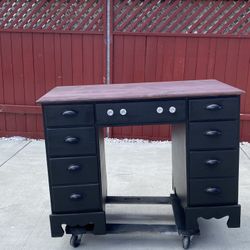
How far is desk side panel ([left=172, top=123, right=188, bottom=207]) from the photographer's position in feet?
7.47

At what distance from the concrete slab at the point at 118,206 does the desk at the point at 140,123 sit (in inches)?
6.6

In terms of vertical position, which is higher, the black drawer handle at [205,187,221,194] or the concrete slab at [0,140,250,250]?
the black drawer handle at [205,187,221,194]

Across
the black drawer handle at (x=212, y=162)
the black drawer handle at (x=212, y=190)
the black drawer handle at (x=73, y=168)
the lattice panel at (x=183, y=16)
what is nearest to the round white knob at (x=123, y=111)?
the black drawer handle at (x=73, y=168)

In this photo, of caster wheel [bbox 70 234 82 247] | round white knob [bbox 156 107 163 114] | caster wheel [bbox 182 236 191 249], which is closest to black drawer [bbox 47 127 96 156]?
round white knob [bbox 156 107 163 114]

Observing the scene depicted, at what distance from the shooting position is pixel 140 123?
Answer: 2.13 m

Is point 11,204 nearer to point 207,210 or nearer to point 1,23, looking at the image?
point 207,210

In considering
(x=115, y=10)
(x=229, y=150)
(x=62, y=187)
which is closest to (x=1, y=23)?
(x=115, y=10)

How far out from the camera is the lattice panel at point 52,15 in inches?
169

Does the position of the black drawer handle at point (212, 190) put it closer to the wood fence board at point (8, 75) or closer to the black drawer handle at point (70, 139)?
the black drawer handle at point (70, 139)

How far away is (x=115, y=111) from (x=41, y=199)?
131cm

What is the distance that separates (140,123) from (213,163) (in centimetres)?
52

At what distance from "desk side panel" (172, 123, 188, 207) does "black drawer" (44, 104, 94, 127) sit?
23.6 inches

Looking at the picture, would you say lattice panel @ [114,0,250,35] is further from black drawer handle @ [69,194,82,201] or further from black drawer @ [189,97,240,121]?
black drawer handle @ [69,194,82,201]

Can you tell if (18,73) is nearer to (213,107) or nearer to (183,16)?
(183,16)
